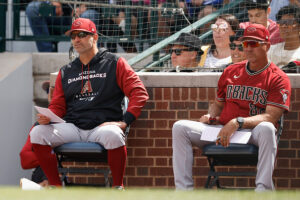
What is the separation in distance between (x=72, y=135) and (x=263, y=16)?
9.54 ft

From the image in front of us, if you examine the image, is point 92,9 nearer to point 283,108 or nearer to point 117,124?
point 117,124

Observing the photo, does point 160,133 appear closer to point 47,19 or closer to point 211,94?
point 211,94

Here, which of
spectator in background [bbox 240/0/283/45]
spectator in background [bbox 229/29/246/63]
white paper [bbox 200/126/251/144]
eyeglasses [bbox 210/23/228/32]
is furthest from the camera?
eyeglasses [bbox 210/23/228/32]

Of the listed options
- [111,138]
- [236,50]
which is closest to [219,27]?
[236,50]

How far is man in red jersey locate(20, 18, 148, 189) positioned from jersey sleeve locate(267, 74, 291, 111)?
4.01 ft

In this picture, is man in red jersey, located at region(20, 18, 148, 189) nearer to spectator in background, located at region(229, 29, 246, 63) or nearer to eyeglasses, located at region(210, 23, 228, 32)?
spectator in background, located at region(229, 29, 246, 63)

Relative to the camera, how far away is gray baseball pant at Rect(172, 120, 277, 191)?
18.3 feet

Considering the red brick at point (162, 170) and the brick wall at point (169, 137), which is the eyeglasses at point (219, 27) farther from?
the red brick at point (162, 170)

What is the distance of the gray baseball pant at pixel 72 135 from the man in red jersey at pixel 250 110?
0.52 metres

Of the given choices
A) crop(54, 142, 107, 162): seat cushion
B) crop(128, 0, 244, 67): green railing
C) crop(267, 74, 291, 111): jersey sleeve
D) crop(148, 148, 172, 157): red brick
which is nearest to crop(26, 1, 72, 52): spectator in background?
crop(128, 0, 244, 67): green railing

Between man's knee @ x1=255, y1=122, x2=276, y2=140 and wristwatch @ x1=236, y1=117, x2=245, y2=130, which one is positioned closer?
man's knee @ x1=255, y1=122, x2=276, y2=140

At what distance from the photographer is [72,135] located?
621cm

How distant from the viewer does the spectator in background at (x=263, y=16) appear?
25.6ft

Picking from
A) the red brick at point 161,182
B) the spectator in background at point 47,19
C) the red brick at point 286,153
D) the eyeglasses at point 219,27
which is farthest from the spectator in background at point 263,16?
the spectator in background at point 47,19
